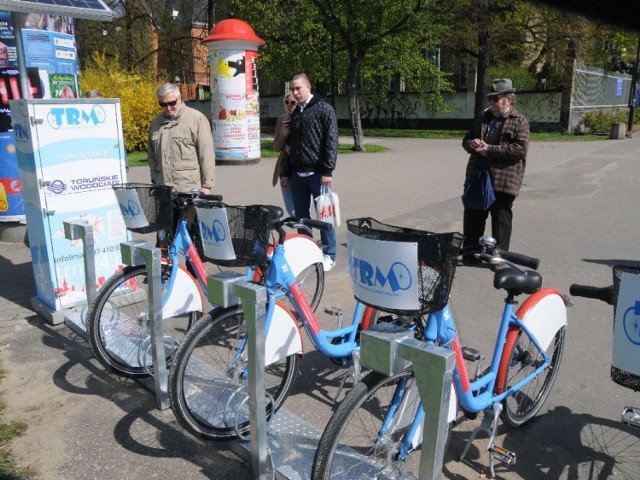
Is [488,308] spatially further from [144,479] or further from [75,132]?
[75,132]

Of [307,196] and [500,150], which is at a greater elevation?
[500,150]

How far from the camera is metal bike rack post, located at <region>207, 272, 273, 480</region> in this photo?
2627mm

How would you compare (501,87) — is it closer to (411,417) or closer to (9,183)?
(411,417)

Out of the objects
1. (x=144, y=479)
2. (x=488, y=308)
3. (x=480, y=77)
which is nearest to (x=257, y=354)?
(x=144, y=479)

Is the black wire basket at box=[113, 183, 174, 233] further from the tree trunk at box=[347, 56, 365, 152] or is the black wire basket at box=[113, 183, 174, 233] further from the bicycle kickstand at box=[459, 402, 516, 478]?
the tree trunk at box=[347, 56, 365, 152]

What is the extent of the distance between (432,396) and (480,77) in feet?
87.2

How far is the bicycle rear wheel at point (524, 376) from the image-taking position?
314 cm

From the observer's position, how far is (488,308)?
5.19 meters

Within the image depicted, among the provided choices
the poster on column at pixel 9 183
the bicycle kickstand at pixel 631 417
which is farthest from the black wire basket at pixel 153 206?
the poster on column at pixel 9 183

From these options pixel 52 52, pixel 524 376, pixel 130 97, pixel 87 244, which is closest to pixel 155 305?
pixel 87 244

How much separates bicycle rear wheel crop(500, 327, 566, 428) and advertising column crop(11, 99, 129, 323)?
11.5 feet

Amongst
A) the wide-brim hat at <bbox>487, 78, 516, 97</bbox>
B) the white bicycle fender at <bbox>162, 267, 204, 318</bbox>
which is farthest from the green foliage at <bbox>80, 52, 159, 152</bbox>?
the white bicycle fender at <bbox>162, 267, 204, 318</bbox>

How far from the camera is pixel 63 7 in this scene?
201 inches

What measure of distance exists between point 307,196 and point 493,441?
3453mm
